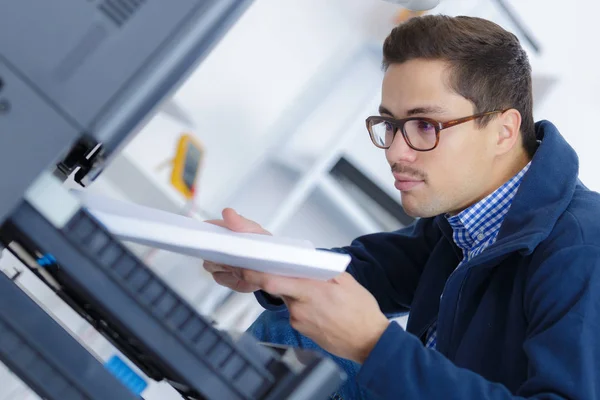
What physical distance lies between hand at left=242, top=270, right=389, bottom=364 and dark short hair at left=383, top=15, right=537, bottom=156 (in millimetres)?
499

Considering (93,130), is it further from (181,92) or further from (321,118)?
(321,118)

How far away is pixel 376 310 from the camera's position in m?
0.85

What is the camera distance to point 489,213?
1210 mm

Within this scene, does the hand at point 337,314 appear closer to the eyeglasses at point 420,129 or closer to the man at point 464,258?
the man at point 464,258

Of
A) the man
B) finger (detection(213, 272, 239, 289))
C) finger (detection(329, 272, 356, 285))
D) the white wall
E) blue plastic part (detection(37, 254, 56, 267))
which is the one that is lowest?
blue plastic part (detection(37, 254, 56, 267))

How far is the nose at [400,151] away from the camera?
1.17m

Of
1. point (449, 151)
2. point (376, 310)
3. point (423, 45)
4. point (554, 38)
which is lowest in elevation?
point (376, 310)

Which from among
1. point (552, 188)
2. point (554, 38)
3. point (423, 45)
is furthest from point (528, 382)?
point (554, 38)

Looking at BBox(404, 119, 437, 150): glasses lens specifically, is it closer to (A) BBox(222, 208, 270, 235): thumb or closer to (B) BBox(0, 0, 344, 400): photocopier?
(A) BBox(222, 208, 270, 235): thumb

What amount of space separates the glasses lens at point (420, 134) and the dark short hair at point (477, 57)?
0.29ft

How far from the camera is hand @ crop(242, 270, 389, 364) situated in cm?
79

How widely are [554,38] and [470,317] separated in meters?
1.43

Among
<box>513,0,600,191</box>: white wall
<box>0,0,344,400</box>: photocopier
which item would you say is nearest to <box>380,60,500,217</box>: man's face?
<box>0,0,344,400</box>: photocopier

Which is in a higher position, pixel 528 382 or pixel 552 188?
pixel 552 188
